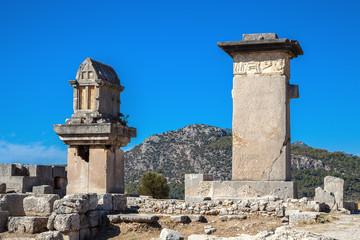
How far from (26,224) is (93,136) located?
3.96m

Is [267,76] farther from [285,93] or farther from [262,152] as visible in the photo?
[262,152]

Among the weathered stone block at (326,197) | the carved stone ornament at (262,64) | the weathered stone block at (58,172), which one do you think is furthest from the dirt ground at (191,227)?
the weathered stone block at (58,172)

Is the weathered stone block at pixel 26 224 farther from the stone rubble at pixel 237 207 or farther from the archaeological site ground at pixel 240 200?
the stone rubble at pixel 237 207

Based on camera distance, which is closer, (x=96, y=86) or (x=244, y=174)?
(x=244, y=174)

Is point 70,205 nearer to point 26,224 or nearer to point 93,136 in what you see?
point 26,224

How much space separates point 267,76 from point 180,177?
2930 centimetres

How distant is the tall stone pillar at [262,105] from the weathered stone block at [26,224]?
4032 millimetres

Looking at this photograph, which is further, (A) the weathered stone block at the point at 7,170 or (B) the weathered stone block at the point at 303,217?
(A) the weathered stone block at the point at 7,170

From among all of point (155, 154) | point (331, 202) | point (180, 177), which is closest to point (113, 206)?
point (331, 202)

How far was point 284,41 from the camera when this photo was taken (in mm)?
9891

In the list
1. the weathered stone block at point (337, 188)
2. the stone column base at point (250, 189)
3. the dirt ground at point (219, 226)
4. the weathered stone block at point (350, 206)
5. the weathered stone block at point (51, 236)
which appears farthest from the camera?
the weathered stone block at point (350, 206)

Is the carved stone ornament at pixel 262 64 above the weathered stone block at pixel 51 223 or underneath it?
above

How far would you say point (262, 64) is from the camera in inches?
402

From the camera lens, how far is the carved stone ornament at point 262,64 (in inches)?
396
